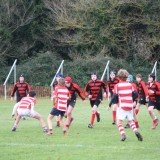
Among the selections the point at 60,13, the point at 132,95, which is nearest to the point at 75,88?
the point at 132,95

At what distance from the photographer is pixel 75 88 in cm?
2127

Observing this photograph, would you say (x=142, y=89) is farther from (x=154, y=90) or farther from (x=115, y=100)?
(x=115, y=100)

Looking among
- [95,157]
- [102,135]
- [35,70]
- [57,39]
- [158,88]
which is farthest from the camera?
[57,39]

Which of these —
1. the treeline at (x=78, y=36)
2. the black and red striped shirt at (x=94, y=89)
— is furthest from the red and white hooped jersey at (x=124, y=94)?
the treeline at (x=78, y=36)

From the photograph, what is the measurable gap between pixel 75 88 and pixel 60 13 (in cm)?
2750

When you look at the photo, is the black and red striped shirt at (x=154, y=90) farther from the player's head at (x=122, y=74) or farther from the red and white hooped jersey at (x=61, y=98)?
the player's head at (x=122, y=74)

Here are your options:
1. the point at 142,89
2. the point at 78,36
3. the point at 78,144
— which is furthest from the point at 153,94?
the point at 78,36

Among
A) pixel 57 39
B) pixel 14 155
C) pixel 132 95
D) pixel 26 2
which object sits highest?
pixel 26 2

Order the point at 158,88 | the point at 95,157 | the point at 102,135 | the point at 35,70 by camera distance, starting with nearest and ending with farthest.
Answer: the point at 95,157
the point at 102,135
the point at 158,88
the point at 35,70

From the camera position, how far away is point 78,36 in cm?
4747

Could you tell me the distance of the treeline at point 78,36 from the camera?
149ft

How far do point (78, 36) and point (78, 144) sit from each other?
32363mm

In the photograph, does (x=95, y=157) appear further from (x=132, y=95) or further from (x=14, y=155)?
(x=132, y=95)

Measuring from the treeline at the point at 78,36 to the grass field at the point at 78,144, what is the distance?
23.8 metres
